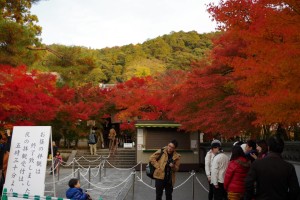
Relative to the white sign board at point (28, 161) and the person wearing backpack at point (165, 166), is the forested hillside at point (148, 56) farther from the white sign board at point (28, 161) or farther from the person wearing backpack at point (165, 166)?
the person wearing backpack at point (165, 166)

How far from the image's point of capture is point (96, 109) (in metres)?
28.9

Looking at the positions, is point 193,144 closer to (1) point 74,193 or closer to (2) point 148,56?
(1) point 74,193

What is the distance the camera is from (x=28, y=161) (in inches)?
320

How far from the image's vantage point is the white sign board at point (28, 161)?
7.89m

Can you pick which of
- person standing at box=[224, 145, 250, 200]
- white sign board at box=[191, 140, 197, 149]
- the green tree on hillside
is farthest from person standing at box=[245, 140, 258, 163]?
white sign board at box=[191, 140, 197, 149]

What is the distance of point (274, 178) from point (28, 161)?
5704 millimetres

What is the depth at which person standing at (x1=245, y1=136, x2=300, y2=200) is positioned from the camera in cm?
461

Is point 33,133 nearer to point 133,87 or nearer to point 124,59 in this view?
point 133,87

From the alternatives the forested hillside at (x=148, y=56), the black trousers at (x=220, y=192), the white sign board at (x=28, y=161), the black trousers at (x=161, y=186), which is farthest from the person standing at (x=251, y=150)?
the forested hillside at (x=148, y=56)

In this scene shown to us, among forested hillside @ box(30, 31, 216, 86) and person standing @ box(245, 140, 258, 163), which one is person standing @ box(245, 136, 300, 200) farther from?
forested hillside @ box(30, 31, 216, 86)

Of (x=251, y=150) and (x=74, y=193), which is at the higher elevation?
(x=251, y=150)

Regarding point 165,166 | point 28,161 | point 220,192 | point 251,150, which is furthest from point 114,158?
point 251,150

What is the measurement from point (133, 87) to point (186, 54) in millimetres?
32183

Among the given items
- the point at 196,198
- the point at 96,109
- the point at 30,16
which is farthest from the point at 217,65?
the point at 96,109
